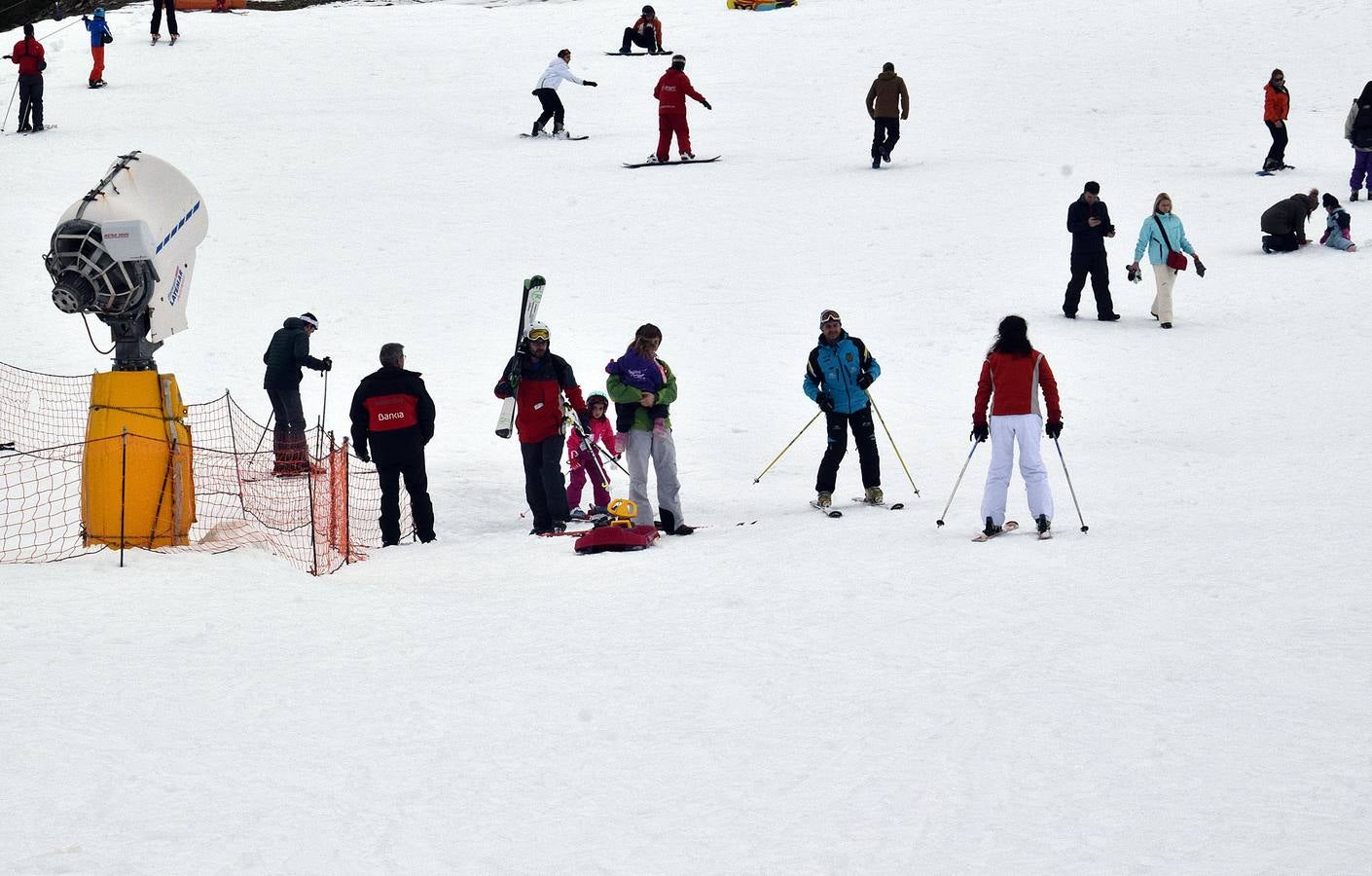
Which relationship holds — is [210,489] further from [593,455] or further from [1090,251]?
[1090,251]

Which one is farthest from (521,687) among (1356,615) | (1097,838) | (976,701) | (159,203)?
(159,203)

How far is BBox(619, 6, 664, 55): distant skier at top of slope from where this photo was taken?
2907 cm

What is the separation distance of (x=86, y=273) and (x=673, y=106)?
1387 centimetres

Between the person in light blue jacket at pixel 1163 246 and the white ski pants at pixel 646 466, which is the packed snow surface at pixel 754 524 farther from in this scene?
the person in light blue jacket at pixel 1163 246

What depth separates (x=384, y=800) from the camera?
4891mm

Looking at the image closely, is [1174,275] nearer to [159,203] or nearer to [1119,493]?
[1119,493]

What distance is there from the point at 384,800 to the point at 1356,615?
4534 mm

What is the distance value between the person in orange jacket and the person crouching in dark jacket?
304 centimetres

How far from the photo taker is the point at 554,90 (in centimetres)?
2377

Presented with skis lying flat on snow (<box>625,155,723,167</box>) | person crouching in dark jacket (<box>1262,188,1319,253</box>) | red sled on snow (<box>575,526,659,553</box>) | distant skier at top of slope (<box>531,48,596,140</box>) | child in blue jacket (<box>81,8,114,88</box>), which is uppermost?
child in blue jacket (<box>81,8,114,88</box>)

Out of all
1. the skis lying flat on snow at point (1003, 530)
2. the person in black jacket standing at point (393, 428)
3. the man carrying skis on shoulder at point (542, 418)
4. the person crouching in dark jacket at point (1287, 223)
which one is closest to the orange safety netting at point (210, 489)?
the person in black jacket standing at point (393, 428)

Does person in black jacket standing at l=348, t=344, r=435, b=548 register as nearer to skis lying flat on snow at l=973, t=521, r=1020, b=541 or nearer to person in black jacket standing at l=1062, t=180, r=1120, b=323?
skis lying flat on snow at l=973, t=521, r=1020, b=541

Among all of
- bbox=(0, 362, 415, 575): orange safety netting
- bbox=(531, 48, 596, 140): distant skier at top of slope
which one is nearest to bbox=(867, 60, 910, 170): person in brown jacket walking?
bbox=(531, 48, 596, 140): distant skier at top of slope

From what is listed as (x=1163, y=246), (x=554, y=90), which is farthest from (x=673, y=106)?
(x=1163, y=246)
